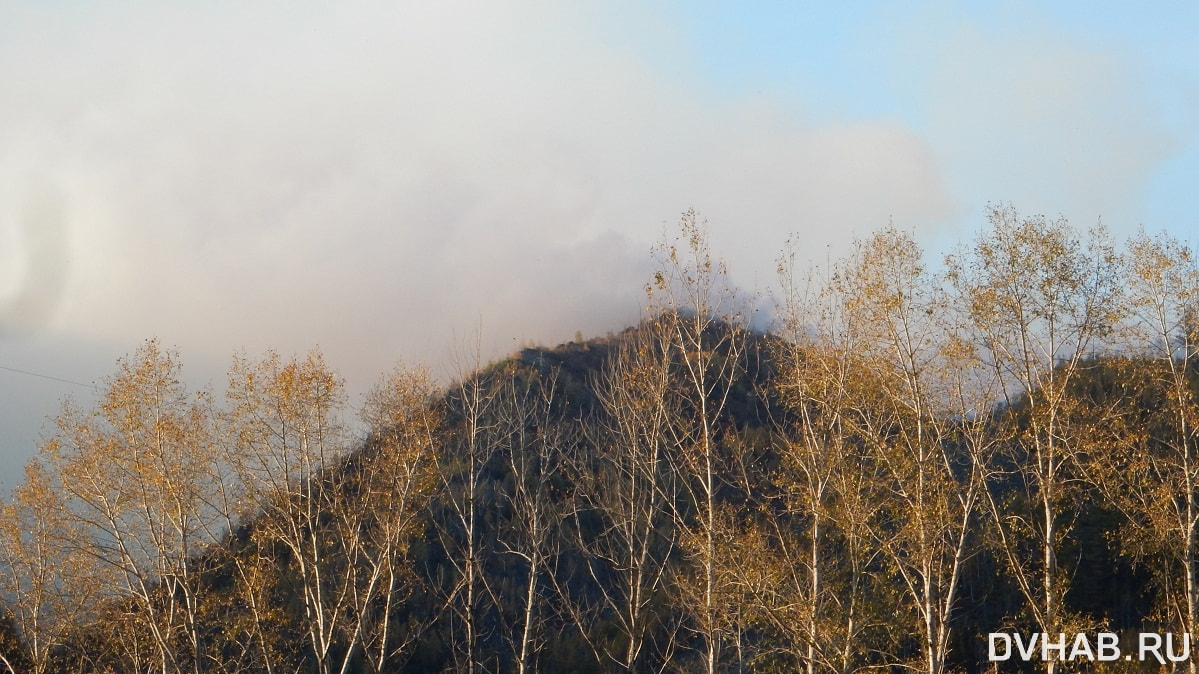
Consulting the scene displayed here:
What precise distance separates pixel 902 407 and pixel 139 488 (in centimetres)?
1822

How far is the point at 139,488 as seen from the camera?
2338cm

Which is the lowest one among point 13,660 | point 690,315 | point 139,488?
point 13,660

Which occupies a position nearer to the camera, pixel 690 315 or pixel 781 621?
pixel 781 621

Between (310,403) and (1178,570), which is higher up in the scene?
(310,403)

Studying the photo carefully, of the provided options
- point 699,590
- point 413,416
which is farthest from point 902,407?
point 413,416

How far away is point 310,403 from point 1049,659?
17819 millimetres

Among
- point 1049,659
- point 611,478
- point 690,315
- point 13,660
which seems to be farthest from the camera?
point 611,478

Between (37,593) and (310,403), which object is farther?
(37,593)

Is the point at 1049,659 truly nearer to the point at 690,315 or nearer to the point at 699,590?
the point at 699,590

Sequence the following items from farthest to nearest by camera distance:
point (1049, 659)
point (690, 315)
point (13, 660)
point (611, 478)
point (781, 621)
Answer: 1. point (611, 478)
2. point (13, 660)
3. point (690, 315)
4. point (781, 621)
5. point (1049, 659)

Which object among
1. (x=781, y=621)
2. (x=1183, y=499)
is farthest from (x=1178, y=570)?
(x=781, y=621)

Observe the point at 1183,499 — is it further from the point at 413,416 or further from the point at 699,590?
the point at 413,416

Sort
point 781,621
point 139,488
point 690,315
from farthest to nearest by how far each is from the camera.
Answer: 1. point 690,315
2. point 139,488
3. point 781,621

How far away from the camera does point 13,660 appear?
29234 mm
